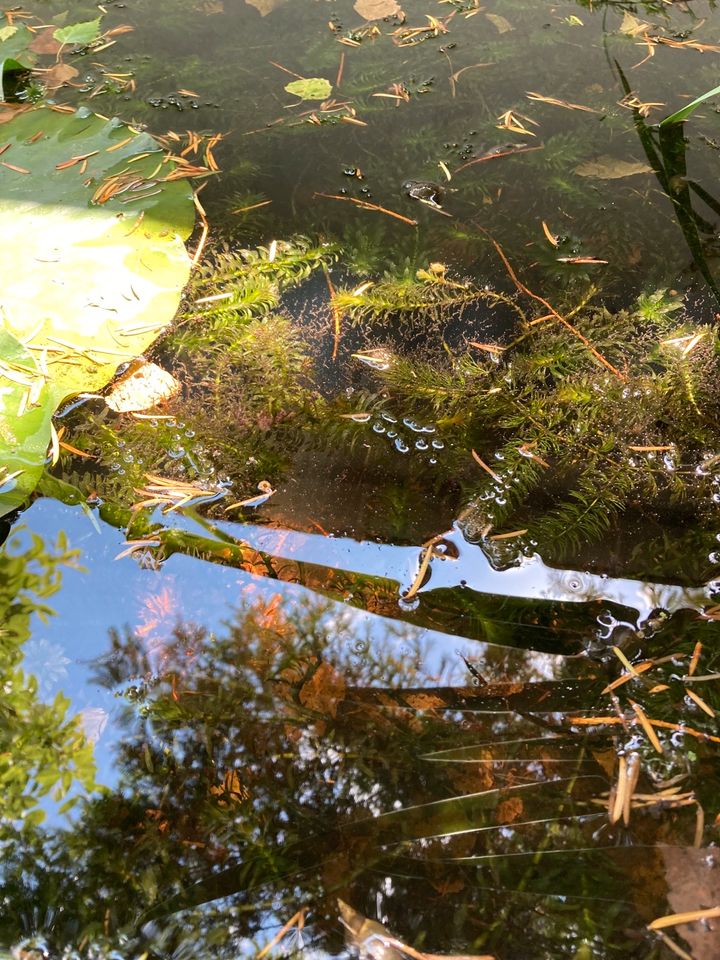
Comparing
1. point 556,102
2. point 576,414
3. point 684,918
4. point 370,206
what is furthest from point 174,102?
point 684,918

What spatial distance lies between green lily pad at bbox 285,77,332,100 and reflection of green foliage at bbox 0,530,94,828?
5.30 ft

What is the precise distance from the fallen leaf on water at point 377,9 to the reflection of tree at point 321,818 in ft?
7.25

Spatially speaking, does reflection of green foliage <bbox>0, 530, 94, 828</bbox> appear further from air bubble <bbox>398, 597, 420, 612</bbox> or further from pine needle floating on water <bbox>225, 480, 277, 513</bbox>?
air bubble <bbox>398, 597, 420, 612</bbox>

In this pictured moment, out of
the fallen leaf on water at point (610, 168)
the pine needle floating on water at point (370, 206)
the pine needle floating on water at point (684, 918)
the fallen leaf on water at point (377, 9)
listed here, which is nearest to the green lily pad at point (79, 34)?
the fallen leaf on water at point (377, 9)

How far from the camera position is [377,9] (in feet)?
7.54

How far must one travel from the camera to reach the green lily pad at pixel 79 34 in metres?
2.15

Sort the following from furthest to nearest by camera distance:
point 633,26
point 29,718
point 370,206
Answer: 1. point 633,26
2. point 370,206
3. point 29,718

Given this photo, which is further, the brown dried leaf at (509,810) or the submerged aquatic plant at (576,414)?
the submerged aquatic plant at (576,414)

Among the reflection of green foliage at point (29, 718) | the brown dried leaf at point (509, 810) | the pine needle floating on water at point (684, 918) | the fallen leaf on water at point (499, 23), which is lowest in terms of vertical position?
the pine needle floating on water at point (684, 918)

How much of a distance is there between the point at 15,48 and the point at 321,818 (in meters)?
2.49

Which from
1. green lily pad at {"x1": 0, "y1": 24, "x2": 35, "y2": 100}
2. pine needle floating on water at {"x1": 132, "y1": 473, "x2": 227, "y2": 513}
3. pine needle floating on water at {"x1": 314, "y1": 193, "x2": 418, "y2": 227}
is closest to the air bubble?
pine needle floating on water at {"x1": 132, "y1": 473, "x2": 227, "y2": 513}

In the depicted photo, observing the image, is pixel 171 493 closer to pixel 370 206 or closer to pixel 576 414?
pixel 576 414

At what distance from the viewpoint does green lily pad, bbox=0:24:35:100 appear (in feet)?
6.69

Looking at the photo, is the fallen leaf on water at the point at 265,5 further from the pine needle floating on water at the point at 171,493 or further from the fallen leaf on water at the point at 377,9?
the pine needle floating on water at the point at 171,493
